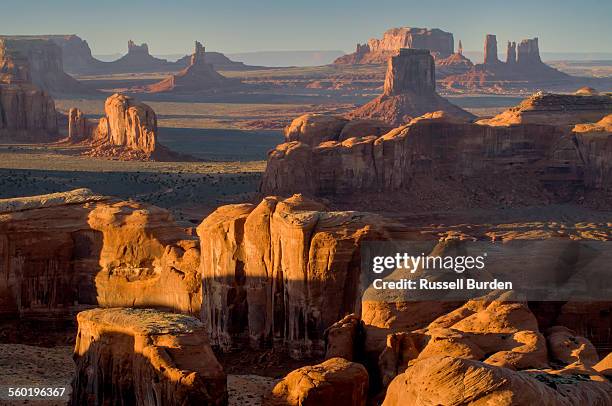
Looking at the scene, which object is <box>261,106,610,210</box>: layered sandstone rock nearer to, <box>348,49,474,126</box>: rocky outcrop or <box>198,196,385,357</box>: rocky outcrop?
<box>198,196,385,357</box>: rocky outcrop

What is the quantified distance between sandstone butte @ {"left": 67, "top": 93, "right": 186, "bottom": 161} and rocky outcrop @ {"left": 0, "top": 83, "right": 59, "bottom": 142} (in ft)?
37.4

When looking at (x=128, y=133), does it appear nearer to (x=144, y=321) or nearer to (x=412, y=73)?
(x=412, y=73)

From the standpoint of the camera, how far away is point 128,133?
3952 inches

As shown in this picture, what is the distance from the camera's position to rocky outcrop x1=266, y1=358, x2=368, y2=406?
22859 mm

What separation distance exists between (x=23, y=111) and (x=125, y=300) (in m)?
83.1

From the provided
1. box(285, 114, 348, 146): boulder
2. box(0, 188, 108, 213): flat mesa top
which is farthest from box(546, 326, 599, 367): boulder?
box(285, 114, 348, 146): boulder

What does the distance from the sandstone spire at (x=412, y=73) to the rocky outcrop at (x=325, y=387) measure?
413 feet

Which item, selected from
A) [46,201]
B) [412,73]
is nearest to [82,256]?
[46,201]

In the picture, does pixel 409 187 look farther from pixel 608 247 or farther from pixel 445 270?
pixel 445 270

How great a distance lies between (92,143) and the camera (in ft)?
346

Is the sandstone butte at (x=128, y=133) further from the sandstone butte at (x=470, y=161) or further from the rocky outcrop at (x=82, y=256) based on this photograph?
the rocky outcrop at (x=82, y=256)

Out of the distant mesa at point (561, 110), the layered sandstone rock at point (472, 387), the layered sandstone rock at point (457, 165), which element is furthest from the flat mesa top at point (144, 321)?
the distant mesa at point (561, 110)

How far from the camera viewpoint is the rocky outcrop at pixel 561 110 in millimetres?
77500

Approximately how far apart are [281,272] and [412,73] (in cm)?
11850
